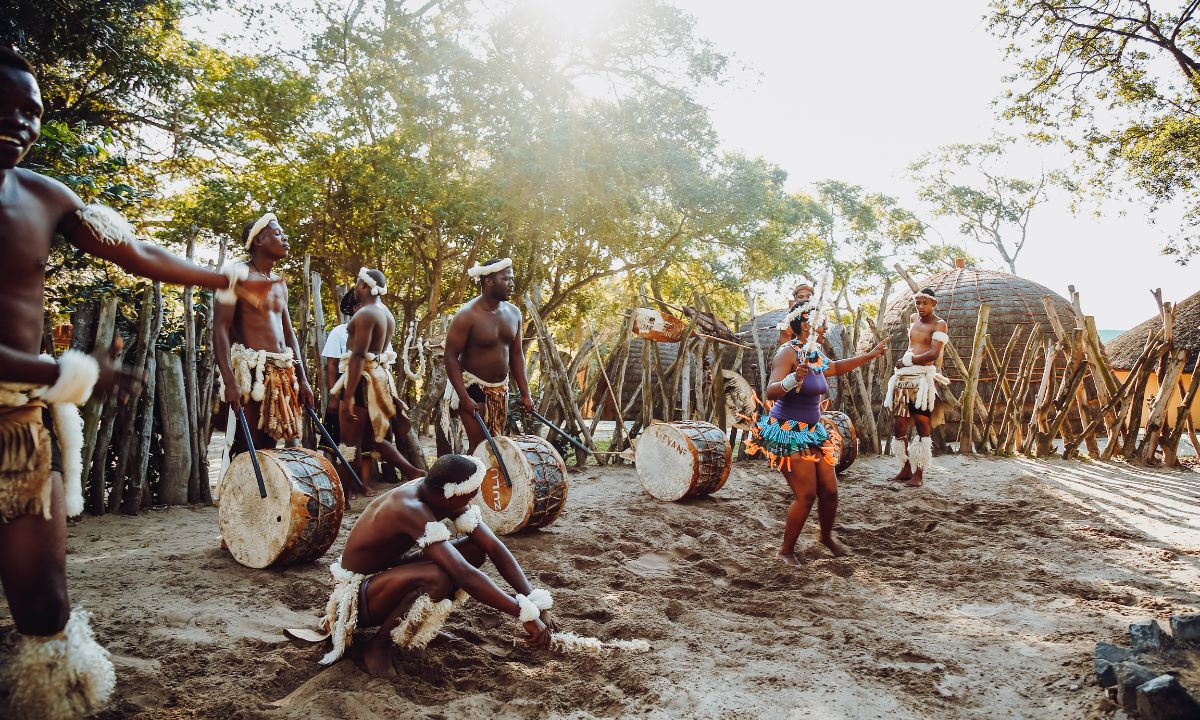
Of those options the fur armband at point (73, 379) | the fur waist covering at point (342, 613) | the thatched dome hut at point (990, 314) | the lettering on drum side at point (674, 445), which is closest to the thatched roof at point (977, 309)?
the thatched dome hut at point (990, 314)

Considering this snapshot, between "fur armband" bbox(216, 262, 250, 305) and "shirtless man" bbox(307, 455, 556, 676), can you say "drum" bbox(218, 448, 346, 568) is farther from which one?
"fur armband" bbox(216, 262, 250, 305)

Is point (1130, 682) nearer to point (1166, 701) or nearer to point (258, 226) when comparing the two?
point (1166, 701)

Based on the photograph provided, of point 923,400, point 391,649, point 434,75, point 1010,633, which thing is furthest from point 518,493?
point 434,75

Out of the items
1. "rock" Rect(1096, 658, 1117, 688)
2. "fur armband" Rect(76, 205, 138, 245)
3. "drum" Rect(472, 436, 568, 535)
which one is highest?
"fur armband" Rect(76, 205, 138, 245)

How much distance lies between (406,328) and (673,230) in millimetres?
6175

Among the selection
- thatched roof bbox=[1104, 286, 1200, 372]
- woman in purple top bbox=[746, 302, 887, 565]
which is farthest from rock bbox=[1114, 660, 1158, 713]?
thatched roof bbox=[1104, 286, 1200, 372]

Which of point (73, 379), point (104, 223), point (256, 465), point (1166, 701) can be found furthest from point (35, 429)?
point (1166, 701)

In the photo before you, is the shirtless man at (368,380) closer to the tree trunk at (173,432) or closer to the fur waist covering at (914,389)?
the tree trunk at (173,432)

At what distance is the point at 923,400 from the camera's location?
750cm

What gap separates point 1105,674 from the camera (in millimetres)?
2559

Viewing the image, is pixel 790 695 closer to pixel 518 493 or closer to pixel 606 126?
pixel 518 493

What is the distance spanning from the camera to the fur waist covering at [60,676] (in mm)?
1995

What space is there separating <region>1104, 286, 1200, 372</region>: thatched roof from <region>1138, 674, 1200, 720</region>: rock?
49.4ft

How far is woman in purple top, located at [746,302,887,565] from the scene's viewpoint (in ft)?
14.9
